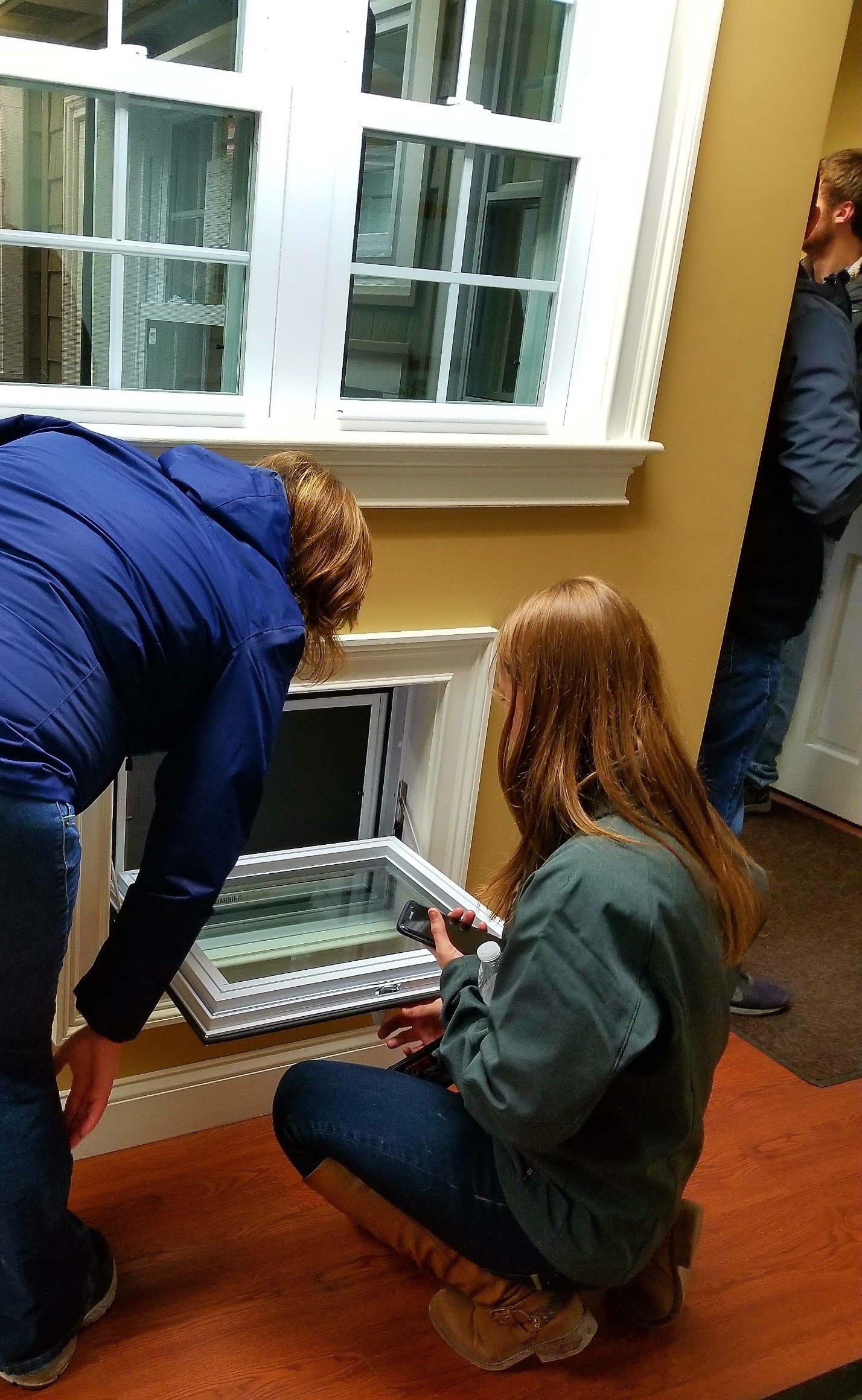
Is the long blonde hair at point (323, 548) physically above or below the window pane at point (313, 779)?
above

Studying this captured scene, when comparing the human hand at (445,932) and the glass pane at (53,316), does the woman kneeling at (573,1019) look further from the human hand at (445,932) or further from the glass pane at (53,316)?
the glass pane at (53,316)

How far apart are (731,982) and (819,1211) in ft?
2.89

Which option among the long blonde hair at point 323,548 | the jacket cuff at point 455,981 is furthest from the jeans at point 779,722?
the long blonde hair at point 323,548

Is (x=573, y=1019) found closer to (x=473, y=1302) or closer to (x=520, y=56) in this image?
(x=473, y=1302)

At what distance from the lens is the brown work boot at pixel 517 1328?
5.53ft

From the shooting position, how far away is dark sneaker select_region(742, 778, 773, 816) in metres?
3.89

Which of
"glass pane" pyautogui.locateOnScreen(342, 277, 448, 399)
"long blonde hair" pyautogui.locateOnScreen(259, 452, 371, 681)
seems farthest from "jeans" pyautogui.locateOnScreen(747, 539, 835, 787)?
"long blonde hair" pyautogui.locateOnScreen(259, 452, 371, 681)

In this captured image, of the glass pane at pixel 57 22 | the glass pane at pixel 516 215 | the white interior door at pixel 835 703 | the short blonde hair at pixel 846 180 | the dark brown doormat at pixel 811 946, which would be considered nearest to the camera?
the glass pane at pixel 57 22

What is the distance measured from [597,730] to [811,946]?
1933 mm

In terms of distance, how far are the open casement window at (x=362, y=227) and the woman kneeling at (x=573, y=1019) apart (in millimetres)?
699

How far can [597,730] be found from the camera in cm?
143

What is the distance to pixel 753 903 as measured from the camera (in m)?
1.52

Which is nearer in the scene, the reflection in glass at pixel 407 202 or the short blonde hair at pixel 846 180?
the reflection in glass at pixel 407 202

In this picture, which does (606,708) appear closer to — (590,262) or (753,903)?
(753,903)
